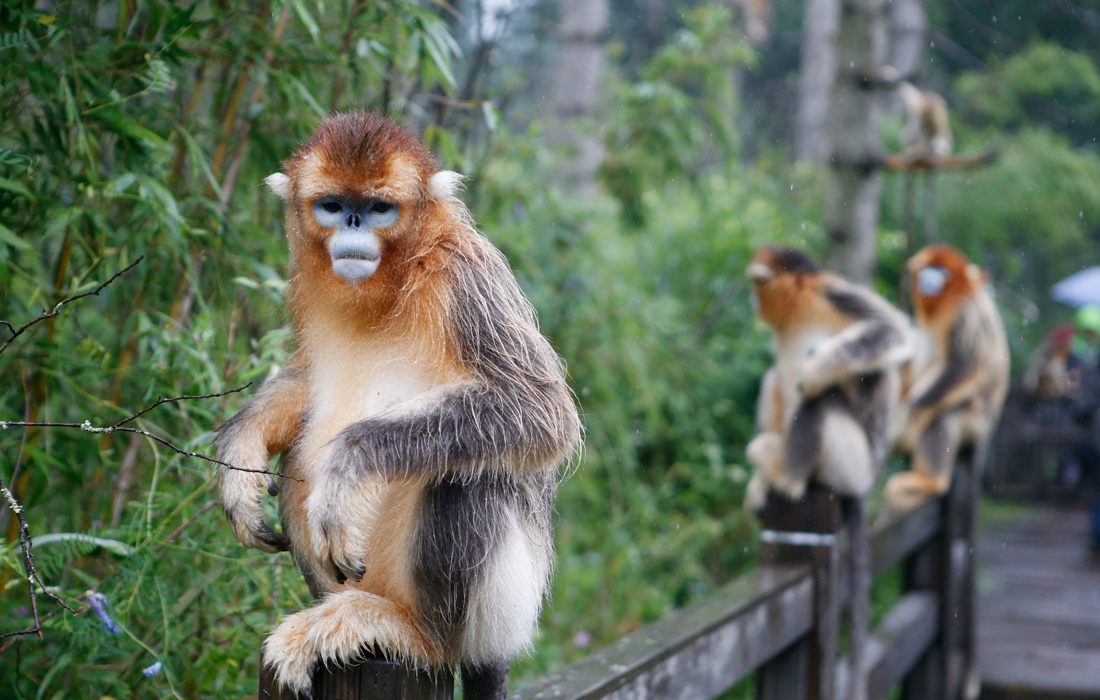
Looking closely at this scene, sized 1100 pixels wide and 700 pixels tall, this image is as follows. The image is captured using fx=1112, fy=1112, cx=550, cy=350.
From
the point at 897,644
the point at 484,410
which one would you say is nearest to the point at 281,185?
the point at 484,410

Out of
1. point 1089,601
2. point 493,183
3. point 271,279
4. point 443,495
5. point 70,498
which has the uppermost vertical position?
point 493,183

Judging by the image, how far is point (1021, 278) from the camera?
12.7 metres

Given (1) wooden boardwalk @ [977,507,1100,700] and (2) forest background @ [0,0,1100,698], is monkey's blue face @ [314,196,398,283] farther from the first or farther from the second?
(1) wooden boardwalk @ [977,507,1100,700]

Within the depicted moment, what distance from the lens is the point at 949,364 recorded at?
5.98 m

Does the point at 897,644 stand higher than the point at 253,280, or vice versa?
the point at 253,280

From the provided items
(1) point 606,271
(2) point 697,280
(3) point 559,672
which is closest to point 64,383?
(3) point 559,672

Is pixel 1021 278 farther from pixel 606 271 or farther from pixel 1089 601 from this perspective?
pixel 606 271

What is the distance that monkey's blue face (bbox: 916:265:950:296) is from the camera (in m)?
5.93

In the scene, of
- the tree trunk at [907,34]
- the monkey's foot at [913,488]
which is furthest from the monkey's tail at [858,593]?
the tree trunk at [907,34]

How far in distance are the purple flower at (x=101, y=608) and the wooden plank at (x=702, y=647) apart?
2.16 feet

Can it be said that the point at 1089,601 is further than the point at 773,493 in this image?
Yes

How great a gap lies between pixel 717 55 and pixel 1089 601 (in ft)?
12.3

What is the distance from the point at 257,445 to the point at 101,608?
352 mm

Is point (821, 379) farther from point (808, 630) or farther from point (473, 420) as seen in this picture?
point (473, 420)
